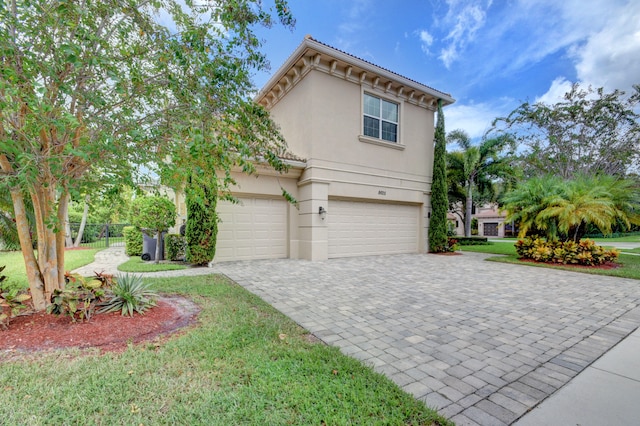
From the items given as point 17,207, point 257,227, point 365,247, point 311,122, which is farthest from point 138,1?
point 365,247

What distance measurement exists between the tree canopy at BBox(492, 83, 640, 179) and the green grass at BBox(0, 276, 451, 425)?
18604 millimetres

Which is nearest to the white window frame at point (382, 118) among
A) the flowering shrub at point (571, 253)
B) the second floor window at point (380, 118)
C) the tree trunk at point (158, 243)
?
the second floor window at point (380, 118)

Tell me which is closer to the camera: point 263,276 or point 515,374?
point 515,374

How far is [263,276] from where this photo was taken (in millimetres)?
6980

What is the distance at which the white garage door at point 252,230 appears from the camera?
916 centimetres

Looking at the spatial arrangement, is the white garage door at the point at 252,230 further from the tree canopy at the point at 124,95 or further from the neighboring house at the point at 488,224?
the neighboring house at the point at 488,224

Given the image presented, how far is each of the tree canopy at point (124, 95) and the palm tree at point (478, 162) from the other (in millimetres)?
17312

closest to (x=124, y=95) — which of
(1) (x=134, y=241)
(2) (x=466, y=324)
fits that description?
(2) (x=466, y=324)

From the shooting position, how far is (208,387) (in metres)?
2.27

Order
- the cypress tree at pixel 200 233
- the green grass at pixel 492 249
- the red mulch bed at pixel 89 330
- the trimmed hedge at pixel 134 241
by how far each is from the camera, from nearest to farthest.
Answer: the red mulch bed at pixel 89 330 < the cypress tree at pixel 200 233 < the trimmed hedge at pixel 134 241 < the green grass at pixel 492 249

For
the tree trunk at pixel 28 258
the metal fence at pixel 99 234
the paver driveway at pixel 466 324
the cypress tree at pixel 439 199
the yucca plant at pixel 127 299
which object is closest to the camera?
the paver driveway at pixel 466 324

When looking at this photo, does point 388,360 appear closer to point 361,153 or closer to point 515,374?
point 515,374

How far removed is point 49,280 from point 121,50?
9.92 ft

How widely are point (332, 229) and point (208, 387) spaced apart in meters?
8.09
